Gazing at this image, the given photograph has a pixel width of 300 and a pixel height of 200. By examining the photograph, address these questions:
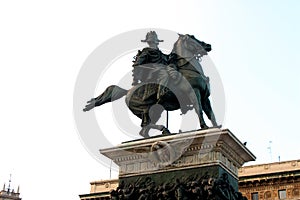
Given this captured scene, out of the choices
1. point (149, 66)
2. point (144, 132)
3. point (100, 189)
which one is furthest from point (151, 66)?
point (100, 189)

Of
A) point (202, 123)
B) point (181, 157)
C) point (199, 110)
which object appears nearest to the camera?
point (181, 157)

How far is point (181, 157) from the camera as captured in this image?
14.2 m

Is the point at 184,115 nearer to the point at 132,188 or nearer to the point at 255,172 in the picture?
the point at 132,188

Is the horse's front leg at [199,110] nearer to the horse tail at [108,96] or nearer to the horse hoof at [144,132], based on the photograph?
the horse hoof at [144,132]

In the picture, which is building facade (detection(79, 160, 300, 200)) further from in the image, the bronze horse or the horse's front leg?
the horse's front leg

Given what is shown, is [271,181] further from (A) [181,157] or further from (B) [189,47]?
(A) [181,157]

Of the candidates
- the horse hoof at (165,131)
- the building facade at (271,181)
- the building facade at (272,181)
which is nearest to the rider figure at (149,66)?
the horse hoof at (165,131)

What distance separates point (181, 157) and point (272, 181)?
41772mm

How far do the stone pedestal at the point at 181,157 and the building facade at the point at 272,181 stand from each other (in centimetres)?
3992

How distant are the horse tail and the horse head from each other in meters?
2.04

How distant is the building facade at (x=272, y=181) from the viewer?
5303 cm

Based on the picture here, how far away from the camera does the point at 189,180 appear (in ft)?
45.1

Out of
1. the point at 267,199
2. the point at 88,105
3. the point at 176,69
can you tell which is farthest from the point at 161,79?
the point at 267,199

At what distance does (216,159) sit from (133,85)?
12.4 feet
